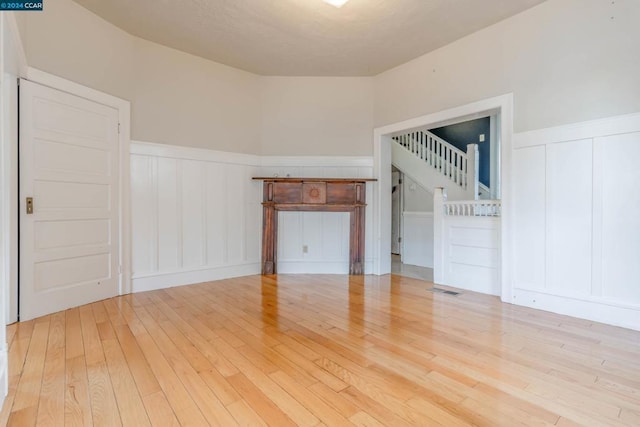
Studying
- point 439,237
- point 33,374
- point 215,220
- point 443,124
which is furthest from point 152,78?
point 439,237

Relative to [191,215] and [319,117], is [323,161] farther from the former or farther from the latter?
[191,215]

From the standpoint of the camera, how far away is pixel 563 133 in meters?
2.92

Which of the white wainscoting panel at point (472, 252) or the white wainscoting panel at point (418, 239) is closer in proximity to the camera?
the white wainscoting panel at point (472, 252)

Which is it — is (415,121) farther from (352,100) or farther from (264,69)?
(264,69)

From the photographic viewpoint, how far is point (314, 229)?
4836mm

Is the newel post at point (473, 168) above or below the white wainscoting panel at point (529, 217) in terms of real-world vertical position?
above

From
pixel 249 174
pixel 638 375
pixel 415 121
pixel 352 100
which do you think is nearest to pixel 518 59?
pixel 415 121

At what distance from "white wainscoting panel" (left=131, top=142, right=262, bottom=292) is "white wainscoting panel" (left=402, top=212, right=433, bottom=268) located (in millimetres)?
2798

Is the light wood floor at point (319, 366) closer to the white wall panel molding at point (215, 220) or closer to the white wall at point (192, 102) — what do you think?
the white wall panel molding at point (215, 220)

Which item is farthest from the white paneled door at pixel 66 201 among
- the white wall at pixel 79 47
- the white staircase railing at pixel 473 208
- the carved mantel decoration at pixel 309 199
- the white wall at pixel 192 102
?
the white staircase railing at pixel 473 208

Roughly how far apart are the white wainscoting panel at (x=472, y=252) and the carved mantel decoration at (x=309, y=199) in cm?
122

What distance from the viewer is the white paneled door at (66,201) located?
9.23 ft

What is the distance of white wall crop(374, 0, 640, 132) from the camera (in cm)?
262

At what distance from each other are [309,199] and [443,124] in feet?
6.79
